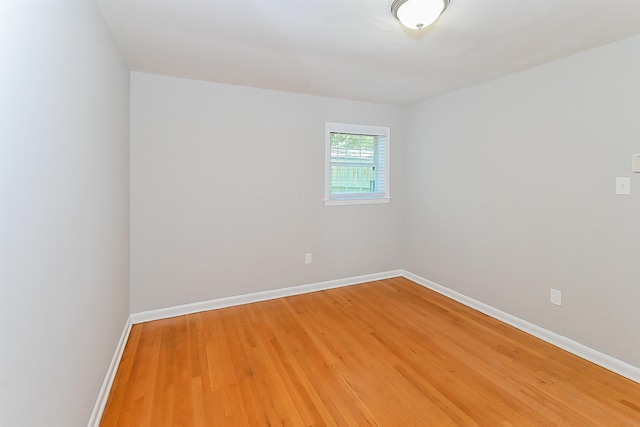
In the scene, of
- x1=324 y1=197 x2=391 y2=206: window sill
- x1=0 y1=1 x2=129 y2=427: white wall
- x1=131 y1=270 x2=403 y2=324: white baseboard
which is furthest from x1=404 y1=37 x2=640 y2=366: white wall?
x1=0 y1=1 x2=129 y2=427: white wall

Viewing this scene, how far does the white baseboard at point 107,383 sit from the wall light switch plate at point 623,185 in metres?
3.62

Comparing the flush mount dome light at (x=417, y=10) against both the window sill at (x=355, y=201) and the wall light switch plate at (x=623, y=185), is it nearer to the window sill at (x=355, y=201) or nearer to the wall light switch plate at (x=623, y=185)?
the wall light switch plate at (x=623, y=185)

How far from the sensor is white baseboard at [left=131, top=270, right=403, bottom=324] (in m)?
2.98

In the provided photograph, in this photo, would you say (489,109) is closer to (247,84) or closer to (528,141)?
(528,141)

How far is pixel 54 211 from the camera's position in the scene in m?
1.18

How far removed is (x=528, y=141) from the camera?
2715mm

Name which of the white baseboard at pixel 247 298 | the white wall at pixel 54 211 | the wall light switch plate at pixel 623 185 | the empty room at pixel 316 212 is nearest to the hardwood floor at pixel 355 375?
the empty room at pixel 316 212

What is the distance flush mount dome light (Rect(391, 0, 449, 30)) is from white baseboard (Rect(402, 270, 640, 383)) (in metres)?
2.66

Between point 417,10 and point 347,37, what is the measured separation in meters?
0.58

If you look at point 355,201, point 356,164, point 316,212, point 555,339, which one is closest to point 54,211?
point 316,212

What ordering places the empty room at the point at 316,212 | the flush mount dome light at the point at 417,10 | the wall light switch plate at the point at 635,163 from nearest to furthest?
the empty room at the point at 316,212, the flush mount dome light at the point at 417,10, the wall light switch plate at the point at 635,163

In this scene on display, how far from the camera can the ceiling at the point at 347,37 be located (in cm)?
175

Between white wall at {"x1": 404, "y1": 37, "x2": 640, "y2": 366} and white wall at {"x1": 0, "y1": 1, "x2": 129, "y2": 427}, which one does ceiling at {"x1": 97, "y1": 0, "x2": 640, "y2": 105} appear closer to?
white wall at {"x1": 404, "y1": 37, "x2": 640, "y2": 366}

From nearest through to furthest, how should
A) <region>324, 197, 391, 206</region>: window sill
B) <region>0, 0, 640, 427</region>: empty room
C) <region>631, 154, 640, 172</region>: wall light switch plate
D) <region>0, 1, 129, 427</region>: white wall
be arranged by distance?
<region>0, 1, 129, 427</region>: white wall → <region>0, 0, 640, 427</region>: empty room → <region>631, 154, 640, 172</region>: wall light switch plate → <region>324, 197, 391, 206</region>: window sill
